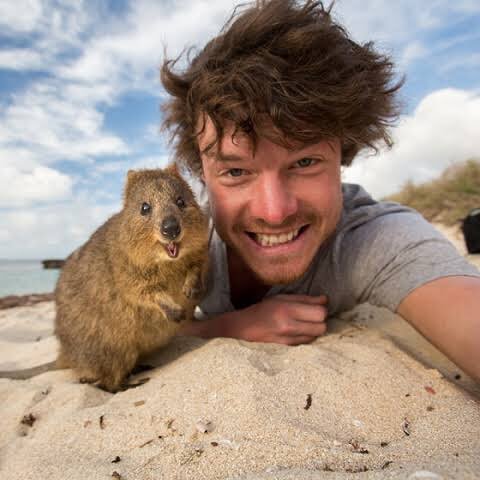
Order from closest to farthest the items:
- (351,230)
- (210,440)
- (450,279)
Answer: (210,440) → (450,279) → (351,230)

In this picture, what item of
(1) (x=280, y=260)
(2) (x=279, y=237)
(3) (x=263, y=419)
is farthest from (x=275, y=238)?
(3) (x=263, y=419)

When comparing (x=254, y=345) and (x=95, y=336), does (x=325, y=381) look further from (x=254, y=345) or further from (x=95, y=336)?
(x=95, y=336)

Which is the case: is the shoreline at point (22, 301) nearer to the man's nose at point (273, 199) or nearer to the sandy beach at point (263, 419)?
the sandy beach at point (263, 419)

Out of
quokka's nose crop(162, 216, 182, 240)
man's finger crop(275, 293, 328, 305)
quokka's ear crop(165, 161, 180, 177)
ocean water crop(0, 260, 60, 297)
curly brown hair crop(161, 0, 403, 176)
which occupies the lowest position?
ocean water crop(0, 260, 60, 297)

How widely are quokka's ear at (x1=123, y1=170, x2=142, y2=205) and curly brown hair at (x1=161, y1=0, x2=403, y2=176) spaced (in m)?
0.55

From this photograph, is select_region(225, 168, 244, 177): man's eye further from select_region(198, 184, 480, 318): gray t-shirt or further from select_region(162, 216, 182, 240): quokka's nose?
select_region(198, 184, 480, 318): gray t-shirt

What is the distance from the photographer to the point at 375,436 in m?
2.10

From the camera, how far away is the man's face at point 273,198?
3084 mm

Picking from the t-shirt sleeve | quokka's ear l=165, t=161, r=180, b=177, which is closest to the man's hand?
the t-shirt sleeve

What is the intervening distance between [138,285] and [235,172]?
101 centimetres

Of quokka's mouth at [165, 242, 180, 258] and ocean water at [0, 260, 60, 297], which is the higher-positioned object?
quokka's mouth at [165, 242, 180, 258]

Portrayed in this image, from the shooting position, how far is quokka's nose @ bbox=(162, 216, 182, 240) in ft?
10.2

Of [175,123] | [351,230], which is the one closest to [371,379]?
[351,230]

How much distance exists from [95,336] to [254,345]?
111 cm
